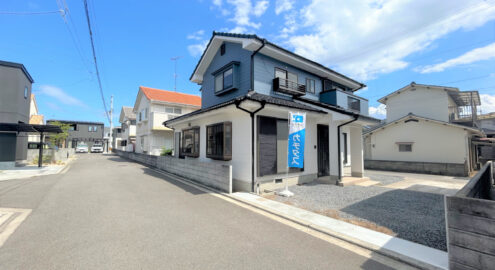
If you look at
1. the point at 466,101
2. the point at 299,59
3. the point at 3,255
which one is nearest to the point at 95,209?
the point at 3,255

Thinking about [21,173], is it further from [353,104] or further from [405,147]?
[405,147]

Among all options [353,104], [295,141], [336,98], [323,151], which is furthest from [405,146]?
[295,141]

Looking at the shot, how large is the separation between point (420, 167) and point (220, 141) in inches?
550

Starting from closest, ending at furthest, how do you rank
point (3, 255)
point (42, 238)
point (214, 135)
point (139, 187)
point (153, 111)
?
point (3, 255) < point (42, 238) < point (139, 187) < point (214, 135) < point (153, 111)

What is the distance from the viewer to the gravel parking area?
3.76m

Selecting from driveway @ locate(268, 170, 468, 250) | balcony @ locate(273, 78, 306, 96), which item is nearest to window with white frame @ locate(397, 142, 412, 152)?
driveway @ locate(268, 170, 468, 250)

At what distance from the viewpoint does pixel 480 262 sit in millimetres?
2256

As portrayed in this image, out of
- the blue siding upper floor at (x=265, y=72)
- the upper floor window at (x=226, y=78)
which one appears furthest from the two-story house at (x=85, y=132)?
the blue siding upper floor at (x=265, y=72)

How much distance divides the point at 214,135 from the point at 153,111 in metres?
13.0

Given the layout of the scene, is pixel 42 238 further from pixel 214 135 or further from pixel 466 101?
pixel 466 101

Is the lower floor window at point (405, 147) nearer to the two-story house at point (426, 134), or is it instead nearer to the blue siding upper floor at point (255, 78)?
the two-story house at point (426, 134)

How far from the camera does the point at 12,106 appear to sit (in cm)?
1280

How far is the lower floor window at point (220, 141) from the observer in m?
7.67

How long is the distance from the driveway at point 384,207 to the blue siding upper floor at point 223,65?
467 cm
